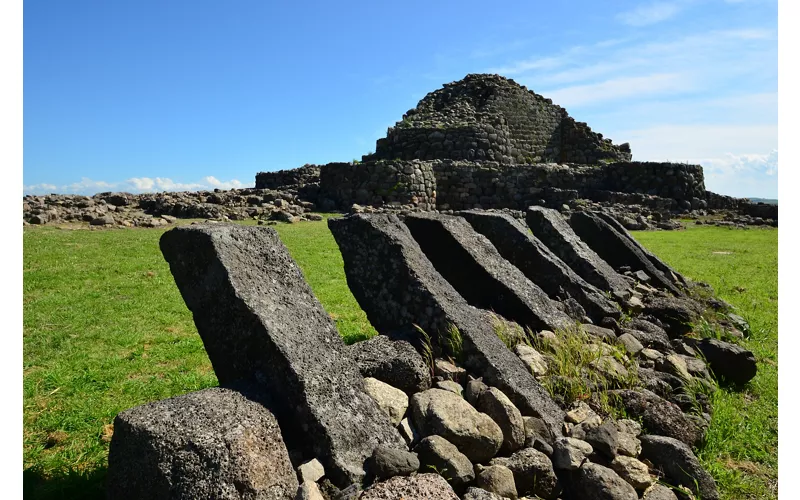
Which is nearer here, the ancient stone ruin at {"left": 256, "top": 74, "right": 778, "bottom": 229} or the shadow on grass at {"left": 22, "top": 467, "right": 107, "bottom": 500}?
the shadow on grass at {"left": 22, "top": 467, "right": 107, "bottom": 500}

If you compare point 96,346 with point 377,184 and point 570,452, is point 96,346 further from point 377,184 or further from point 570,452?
point 377,184

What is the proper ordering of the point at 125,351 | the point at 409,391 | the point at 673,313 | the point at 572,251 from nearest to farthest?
1. the point at 409,391
2. the point at 125,351
3. the point at 673,313
4. the point at 572,251

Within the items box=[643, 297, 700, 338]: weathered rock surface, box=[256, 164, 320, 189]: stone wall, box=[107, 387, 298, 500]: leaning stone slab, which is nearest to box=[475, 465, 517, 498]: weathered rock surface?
box=[107, 387, 298, 500]: leaning stone slab

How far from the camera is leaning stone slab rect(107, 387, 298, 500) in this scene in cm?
219

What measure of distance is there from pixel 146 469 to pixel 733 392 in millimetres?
4518

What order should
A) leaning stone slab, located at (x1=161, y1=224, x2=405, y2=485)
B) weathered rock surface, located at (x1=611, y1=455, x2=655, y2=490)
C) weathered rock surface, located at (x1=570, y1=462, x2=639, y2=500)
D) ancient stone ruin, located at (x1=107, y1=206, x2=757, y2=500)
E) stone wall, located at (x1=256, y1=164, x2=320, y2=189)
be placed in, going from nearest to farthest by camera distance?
ancient stone ruin, located at (x1=107, y1=206, x2=757, y2=500), leaning stone slab, located at (x1=161, y1=224, x2=405, y2=485), weathered rock surface, located at (x1=570, y1=462, x2=639, y2=500), weathered rock surface, located at (x1=611, y1=455, x2=655, y2=490), stone wall, located at (x1=256, y1=164, x2=320, y2=189)

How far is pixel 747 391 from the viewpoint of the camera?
15.6 feet

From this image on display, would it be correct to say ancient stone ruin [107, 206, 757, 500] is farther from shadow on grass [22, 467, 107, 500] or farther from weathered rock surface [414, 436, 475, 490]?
shadow on grass [22, 467, 107, 500]

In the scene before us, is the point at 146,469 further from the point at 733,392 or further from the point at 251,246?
the point at 733,392

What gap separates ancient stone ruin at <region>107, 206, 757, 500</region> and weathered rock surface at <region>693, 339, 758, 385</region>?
1 centimetres

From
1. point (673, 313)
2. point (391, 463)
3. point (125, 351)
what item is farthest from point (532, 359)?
point (125, 351)

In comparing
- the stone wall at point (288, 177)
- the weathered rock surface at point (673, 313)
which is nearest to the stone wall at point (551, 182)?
the stone wall at point (288, 177)

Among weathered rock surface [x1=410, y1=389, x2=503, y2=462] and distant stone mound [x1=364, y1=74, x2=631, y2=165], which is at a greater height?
distant stone mound [x1=364, y1=74, x2=631, y2=165]

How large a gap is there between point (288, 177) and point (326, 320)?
26530mm
